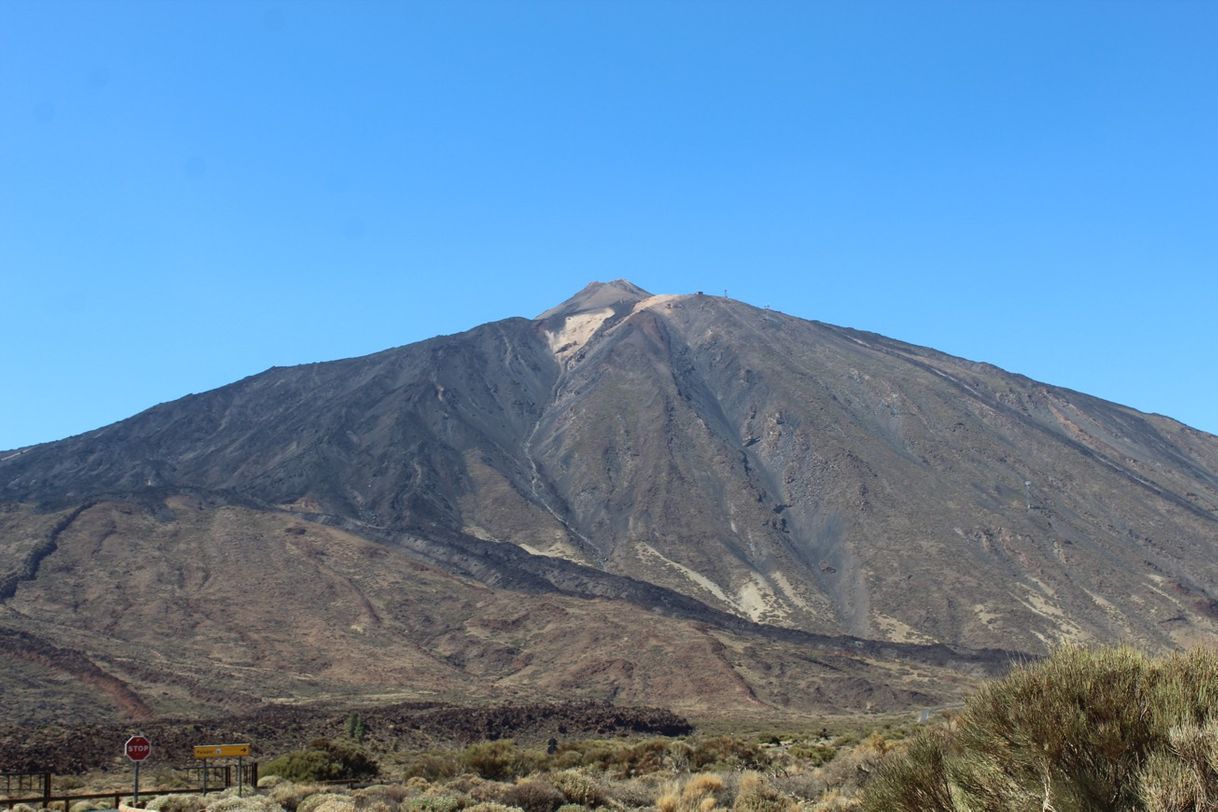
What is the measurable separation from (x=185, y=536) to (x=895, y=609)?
65751mm

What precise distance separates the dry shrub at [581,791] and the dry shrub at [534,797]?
0.26m

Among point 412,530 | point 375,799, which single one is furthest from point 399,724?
point 412,530

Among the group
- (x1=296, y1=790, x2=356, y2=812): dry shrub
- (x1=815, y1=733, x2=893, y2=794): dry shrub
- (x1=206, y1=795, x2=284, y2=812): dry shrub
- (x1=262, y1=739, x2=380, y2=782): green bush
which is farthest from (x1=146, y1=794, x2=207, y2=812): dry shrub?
(x1=815, y1=733, x2=893, y2=794): dry shrub

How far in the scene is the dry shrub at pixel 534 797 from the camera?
20.0 m

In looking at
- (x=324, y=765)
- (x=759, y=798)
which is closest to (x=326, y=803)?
(x=759, y=798)

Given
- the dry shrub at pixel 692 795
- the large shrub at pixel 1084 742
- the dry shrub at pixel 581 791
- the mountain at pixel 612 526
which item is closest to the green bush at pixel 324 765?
the dry shrub at pixel 581 791

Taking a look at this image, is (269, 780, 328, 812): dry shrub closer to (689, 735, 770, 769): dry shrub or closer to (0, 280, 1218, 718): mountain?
(689, 735, 770, 769): dry shrub

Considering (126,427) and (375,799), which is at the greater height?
(126,427)

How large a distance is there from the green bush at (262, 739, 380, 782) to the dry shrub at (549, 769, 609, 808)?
8.52 m

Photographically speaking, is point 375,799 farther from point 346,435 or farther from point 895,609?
point 346,435

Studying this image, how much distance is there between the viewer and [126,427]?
162 meters

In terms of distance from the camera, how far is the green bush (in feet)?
93.2

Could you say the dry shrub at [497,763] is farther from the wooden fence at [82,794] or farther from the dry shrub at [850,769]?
the dry shrub at [850,769]

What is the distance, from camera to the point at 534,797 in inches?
798
